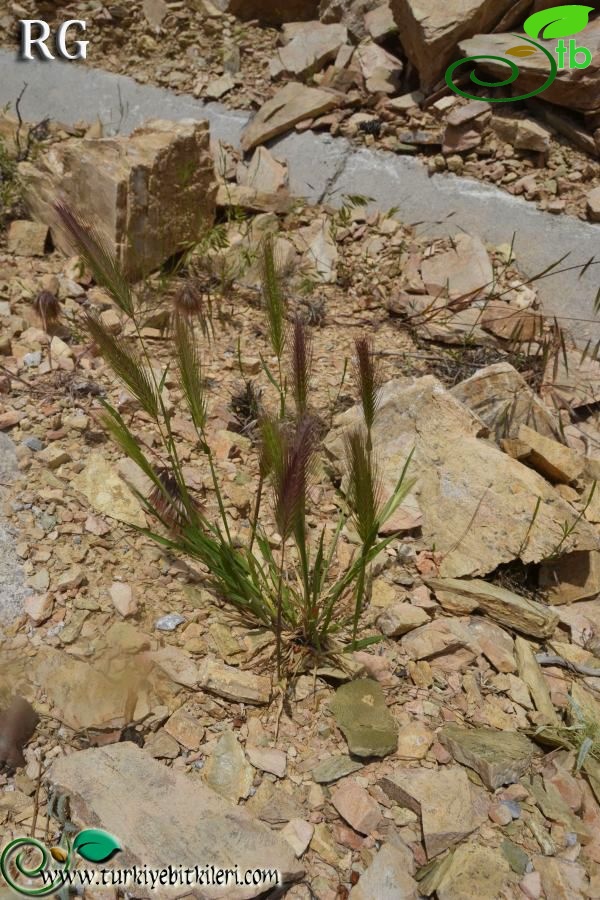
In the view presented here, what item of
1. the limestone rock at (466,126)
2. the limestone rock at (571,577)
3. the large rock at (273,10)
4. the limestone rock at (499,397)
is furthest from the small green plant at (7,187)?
the limestone rock at (571,577)

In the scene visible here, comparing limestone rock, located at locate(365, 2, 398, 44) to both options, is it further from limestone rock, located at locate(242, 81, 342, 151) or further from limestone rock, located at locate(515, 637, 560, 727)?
limestone rock, located at locate(515, 637, 560, 727)

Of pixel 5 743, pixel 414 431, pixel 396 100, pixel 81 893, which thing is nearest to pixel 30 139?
pixel 396 100

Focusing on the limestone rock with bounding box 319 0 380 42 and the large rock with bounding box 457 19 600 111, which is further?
the limestone rock with bounding box 319 0 380 42

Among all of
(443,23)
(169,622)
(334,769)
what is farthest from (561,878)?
(443,23)

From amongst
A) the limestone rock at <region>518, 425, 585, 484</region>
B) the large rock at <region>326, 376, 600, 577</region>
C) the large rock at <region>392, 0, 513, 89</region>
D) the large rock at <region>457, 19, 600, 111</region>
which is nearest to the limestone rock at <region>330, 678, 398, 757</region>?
the large rock at <region>326, 376, 600, 577</region>

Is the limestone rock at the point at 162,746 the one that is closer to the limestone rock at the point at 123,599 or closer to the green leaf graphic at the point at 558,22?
the limestone rock at the point at 123,599

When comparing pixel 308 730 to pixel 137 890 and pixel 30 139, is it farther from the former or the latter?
pixel 30 139

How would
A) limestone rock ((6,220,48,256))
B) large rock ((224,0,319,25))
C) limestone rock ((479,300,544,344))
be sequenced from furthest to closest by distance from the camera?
1. large rock ((224,0,319,25))
2. limestone rock ((6,220,48,256))
3. limestone rock ((479,300,544,344))
